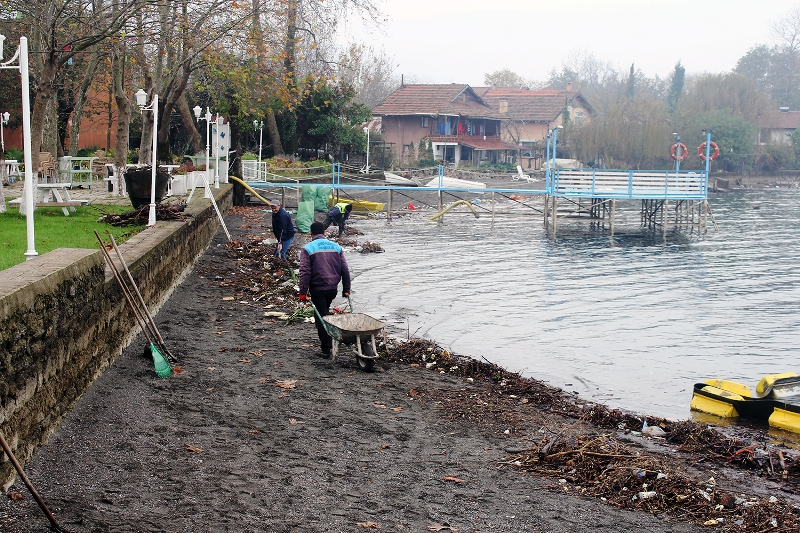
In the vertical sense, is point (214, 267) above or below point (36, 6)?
below

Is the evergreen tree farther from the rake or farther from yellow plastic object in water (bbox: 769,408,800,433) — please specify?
the rake

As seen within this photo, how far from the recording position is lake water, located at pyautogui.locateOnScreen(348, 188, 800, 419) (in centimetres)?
1252

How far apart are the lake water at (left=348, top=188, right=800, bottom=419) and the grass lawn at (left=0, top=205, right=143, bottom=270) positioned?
16.6ft

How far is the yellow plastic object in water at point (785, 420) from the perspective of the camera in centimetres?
934

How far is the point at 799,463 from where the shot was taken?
25.4 ft

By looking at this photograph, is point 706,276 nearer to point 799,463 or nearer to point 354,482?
point 799,463

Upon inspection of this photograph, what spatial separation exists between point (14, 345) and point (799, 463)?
673 centimetres

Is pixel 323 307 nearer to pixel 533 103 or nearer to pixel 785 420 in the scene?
pixel 785 420

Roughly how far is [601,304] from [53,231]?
11.1m

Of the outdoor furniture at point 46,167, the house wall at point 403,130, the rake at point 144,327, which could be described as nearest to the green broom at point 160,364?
the rake at point 144,327

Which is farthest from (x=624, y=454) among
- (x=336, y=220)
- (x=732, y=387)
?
(x=336, y=220)

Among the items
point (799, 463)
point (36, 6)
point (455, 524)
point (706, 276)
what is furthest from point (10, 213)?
point (706, 276)

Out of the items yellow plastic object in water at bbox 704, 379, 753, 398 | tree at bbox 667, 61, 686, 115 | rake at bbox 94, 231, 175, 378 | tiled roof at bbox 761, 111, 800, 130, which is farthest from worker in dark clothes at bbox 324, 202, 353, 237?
tree at bbox 667, 61, 686, 115

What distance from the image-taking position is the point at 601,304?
1817 cm
